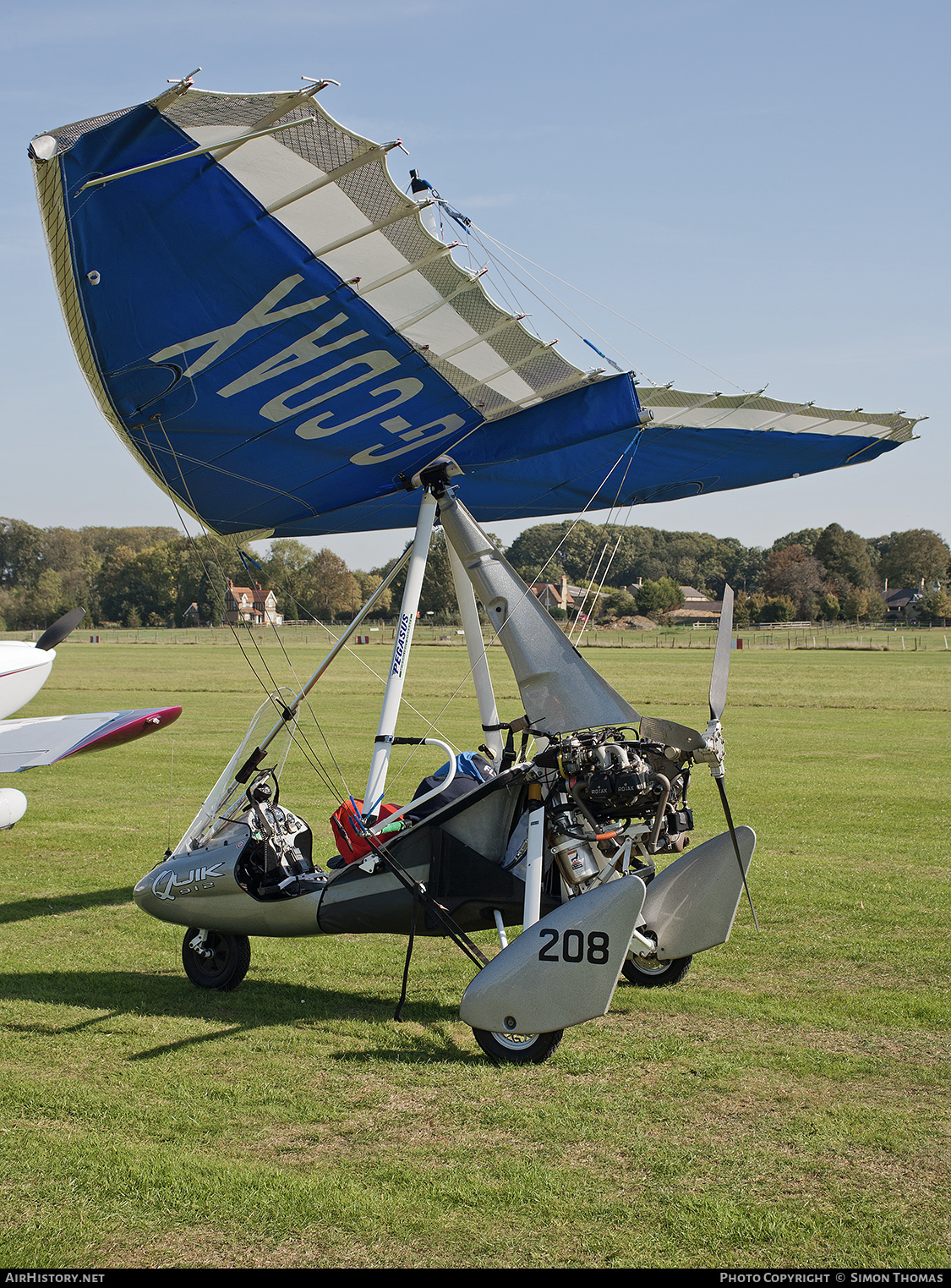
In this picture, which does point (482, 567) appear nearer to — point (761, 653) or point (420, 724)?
point (420, 724)

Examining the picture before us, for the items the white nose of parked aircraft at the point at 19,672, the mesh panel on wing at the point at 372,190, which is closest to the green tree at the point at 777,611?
the white nose of parked aircraft at the point at 19,672

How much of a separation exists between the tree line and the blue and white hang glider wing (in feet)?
200

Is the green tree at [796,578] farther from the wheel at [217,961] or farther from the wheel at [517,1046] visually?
the wheel at [517,1046]

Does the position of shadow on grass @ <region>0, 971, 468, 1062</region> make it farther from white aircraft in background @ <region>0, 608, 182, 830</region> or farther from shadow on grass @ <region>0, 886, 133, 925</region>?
white aircraft in background @ <region>0, 608, 182, 830</region>

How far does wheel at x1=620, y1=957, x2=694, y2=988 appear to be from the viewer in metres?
6.45

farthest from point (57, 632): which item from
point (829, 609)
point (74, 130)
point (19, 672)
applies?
point (829, 609)

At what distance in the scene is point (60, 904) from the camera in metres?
8.82

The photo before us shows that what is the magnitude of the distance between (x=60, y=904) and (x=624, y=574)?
114563mm

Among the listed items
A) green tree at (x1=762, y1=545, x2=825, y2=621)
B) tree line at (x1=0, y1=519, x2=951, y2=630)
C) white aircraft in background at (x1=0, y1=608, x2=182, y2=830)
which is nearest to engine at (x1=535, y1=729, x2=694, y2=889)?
white aircraft in background at (x1=0, y1=608, x2=182, y2=830)

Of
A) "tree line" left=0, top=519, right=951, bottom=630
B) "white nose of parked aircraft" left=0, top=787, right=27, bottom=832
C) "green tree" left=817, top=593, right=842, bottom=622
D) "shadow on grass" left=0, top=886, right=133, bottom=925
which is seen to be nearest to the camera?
"shadow on grass" left=0, top=886, right=133, bottom=925

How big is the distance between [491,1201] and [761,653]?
55.5m

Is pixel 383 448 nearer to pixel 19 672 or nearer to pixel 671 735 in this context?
pixel 671 735

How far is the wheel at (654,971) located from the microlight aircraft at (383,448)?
0.05ft

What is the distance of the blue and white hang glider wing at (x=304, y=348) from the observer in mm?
4594
